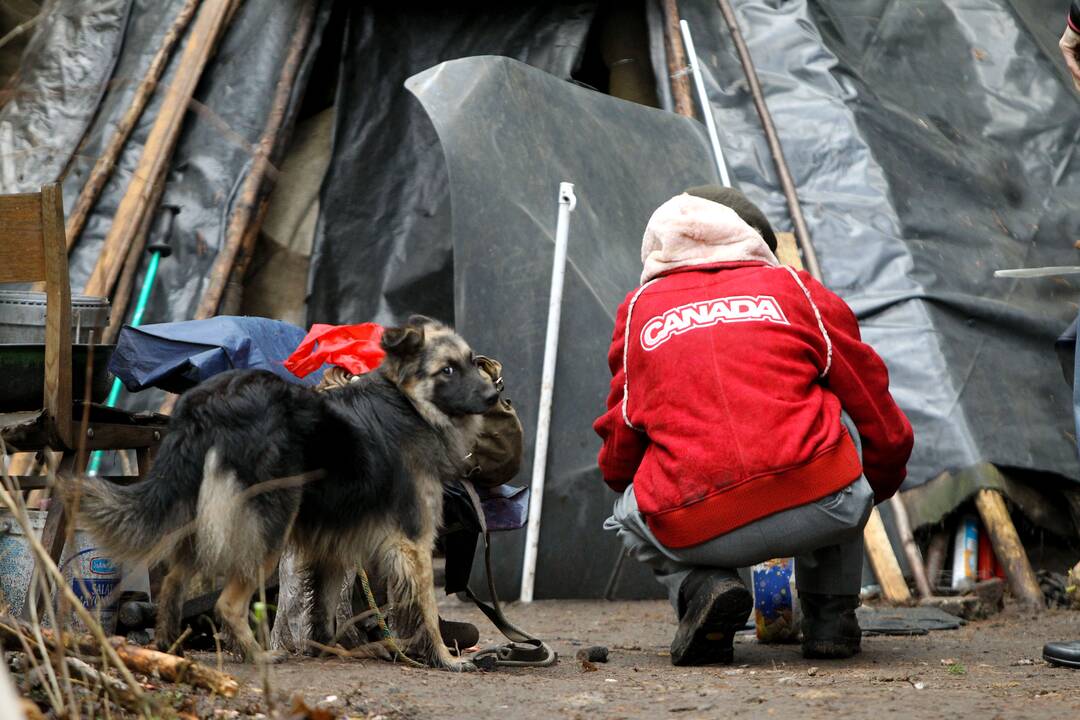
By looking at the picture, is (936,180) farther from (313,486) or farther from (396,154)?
(313,486)

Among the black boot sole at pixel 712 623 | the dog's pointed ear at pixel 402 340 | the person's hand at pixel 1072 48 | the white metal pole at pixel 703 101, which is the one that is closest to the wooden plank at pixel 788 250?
the white metal pole at pixel 703 101

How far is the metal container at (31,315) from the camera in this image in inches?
144

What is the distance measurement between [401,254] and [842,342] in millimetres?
3426

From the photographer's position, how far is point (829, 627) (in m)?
3.29

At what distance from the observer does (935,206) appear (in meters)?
5.71

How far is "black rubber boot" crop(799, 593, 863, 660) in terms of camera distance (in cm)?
327

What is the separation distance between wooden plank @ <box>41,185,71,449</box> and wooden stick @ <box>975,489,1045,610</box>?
3.54 m

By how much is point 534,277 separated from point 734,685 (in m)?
2.56

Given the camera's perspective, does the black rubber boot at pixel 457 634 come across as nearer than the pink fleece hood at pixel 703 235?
No

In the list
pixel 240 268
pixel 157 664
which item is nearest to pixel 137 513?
pixel 157 664

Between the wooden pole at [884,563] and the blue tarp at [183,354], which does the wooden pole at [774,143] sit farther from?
the blue tarp at [183,354]

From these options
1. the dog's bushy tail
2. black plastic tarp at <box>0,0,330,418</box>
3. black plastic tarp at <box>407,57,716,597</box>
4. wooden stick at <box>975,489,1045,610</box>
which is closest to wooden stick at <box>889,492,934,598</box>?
wooden stick at <box>975,489,1045,610</box>

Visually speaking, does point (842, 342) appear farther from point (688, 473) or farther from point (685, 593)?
point (685, 593)

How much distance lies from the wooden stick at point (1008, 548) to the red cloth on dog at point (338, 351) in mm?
2697
